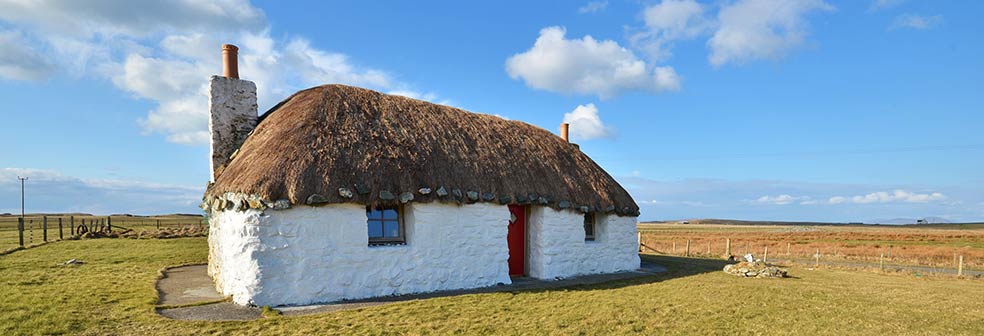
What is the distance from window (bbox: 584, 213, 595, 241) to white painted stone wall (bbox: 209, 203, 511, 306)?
3.46m

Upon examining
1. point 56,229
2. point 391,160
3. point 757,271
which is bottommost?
point 56,229

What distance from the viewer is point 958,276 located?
15805 millimetres

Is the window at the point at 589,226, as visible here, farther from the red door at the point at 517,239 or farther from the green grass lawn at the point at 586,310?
the red door at the point at 517,239

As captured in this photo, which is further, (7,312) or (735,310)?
(735,310)

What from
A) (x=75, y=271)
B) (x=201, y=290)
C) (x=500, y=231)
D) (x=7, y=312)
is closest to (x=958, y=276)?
(x=500, y=231)

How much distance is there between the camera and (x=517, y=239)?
12.2m

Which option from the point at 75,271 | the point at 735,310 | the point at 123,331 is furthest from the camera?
the point at 75,271

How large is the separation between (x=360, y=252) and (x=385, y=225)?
0.86 metres

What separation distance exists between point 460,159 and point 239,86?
505cm

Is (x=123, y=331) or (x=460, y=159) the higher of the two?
(x=460, y=159)

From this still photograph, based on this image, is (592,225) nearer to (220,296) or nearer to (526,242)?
(526,242)

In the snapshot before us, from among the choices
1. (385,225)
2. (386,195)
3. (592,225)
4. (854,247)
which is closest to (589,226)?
(592,225)

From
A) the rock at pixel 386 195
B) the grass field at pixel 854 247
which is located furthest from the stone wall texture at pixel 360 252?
the grass field at pixel 854 247

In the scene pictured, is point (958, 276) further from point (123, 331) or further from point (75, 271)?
point (75, 271)
